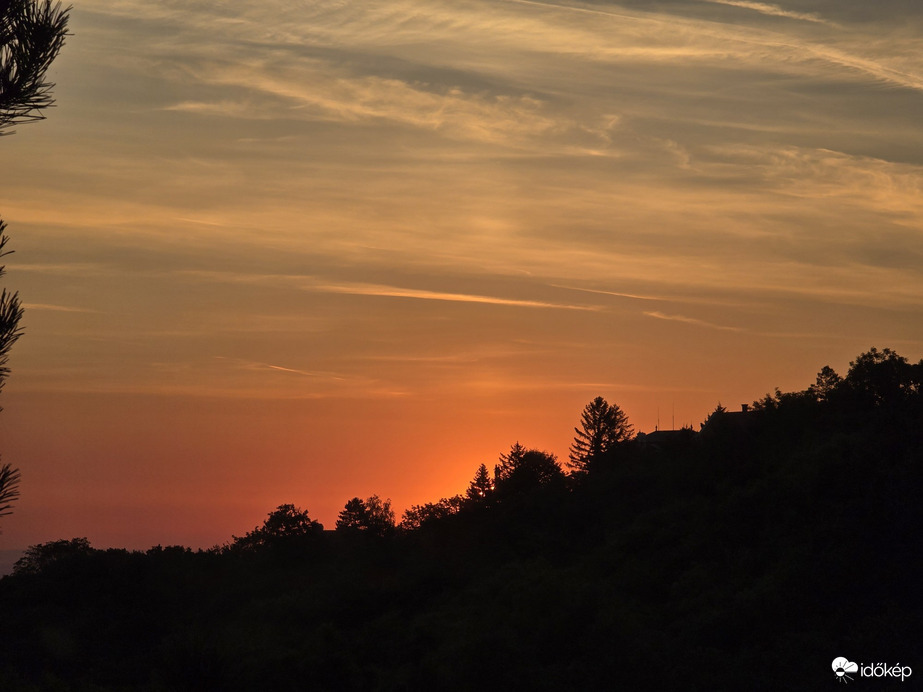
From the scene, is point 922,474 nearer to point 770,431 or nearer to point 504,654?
point 770,431

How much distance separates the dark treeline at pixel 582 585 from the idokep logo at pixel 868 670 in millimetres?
443

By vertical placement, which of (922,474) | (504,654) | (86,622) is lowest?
(86,622)

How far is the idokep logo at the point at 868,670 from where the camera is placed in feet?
109

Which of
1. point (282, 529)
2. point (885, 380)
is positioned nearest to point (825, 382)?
point (885, 380)

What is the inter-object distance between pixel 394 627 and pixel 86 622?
2369cm

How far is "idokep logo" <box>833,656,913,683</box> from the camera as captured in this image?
3338cm

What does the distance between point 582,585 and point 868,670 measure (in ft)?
52.4

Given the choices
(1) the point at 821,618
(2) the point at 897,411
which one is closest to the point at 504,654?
(1) the point at 821,618

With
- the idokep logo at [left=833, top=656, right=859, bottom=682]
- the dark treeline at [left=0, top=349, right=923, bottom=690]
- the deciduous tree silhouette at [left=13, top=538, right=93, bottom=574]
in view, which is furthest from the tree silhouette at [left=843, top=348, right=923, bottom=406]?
the deciduous tree silhouette at [left=13, top=538, right=93, bottom=574]

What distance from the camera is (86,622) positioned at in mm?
62844

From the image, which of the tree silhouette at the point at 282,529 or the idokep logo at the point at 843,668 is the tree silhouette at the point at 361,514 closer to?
the tree silhouette at the point at 282,529

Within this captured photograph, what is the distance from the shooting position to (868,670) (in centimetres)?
3456

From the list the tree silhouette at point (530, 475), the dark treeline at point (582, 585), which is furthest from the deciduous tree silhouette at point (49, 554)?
the tree silhouette at point (530, 475)

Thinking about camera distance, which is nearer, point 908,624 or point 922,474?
point 908,624
